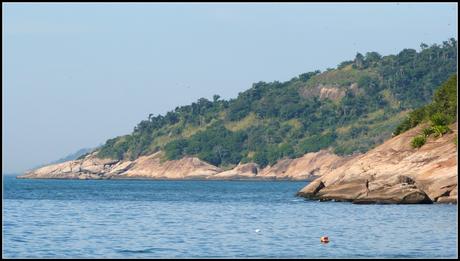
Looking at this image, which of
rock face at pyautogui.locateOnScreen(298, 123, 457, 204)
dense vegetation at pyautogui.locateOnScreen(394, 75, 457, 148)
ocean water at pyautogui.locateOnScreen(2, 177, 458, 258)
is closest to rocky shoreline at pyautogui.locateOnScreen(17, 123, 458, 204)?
rock face at pyautogui.locateOnScreen(298, 123, 457, 204)

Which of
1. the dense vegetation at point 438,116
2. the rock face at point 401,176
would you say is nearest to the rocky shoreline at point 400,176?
the rock face at point 401,176

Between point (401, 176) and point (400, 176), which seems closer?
point (401, 176)

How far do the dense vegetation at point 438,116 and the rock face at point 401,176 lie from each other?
1028 mm

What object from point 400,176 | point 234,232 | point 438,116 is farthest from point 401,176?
point 234,232

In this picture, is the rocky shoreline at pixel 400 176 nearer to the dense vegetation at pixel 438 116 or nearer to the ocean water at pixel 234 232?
the dense vegetation at pixel 438 116

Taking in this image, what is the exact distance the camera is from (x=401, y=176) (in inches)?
3733

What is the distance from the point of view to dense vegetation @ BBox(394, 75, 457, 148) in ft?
346

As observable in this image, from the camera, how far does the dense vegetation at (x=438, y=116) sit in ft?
346

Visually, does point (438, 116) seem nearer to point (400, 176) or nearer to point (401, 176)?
point (400, 176)

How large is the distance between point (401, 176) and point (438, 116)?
17507 millimetres

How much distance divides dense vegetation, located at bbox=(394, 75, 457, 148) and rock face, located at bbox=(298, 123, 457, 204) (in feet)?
3.37

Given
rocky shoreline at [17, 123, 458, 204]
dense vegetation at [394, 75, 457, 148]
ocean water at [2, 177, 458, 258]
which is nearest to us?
ocean water at [2, 177, 458, 258]

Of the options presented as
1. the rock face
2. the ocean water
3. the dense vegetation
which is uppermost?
the dense vegetation

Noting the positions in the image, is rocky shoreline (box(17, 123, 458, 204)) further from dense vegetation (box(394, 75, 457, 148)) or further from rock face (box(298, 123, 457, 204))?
dense vegetation (box(394, 75, 457, 148))
